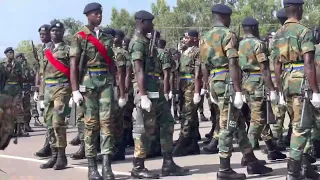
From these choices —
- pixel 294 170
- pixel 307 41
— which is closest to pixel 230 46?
pixel 307 41

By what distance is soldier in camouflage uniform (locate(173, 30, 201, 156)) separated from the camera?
1011 cm

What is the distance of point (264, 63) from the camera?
8656mm

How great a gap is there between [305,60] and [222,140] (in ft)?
4.97

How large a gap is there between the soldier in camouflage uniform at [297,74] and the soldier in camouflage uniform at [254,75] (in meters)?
1.08

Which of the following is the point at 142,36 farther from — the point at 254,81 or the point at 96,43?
the point at 254,81

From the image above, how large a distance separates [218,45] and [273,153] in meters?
2.36

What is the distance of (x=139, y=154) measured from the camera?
318 inches

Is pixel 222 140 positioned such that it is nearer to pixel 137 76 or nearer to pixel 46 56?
pixel 137 76

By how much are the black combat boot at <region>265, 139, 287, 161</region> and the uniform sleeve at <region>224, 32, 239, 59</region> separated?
2229 mm

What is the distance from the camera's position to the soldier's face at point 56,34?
9461 millimetres

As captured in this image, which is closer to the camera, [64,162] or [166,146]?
[166,146]

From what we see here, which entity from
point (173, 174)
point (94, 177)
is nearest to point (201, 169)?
point (173, 174)

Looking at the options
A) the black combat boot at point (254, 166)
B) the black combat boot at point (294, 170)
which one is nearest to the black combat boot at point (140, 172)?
the black combat boot at point (254, 166)

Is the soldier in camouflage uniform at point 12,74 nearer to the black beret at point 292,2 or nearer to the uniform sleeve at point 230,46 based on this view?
the uniform sleeve at point 230,46
